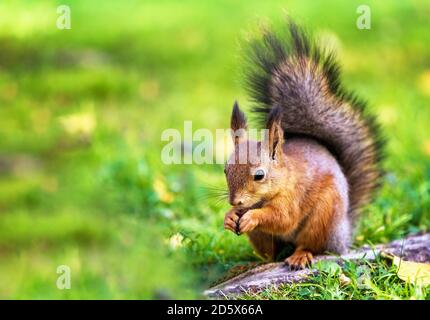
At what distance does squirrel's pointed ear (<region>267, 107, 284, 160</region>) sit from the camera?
2238mm

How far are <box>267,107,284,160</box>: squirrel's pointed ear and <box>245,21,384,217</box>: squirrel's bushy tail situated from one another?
18 centimetres

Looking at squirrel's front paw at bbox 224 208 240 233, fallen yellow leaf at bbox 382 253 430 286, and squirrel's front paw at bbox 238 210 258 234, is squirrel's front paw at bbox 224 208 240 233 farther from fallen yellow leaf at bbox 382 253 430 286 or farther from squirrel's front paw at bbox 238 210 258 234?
fallen yellow leaf at bbox 382 253 430 286

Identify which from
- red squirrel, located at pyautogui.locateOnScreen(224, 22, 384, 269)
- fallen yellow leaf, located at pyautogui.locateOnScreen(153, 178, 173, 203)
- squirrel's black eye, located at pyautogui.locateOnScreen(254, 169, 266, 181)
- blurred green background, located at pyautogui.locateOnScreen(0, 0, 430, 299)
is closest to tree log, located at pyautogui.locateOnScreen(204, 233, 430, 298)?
red squirrel, located at pyautogui.locateOnScreen(224, 22, 384, 269)

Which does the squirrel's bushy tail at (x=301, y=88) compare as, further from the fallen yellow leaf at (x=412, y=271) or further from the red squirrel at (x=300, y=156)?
the fallen yellow leaf at (x=412, y=271)

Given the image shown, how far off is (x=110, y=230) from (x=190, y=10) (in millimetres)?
2354

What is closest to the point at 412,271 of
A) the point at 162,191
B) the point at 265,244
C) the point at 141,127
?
the point at 265,244

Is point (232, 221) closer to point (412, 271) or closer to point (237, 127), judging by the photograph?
point (237, 127)

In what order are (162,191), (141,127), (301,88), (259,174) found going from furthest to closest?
(141,127)
(162,191)
(301,88)
(259,174)

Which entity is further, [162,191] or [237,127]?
[162,191]

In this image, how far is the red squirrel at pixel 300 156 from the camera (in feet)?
7.39

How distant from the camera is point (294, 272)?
2.34 meters

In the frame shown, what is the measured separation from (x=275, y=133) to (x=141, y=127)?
80.9 inches
